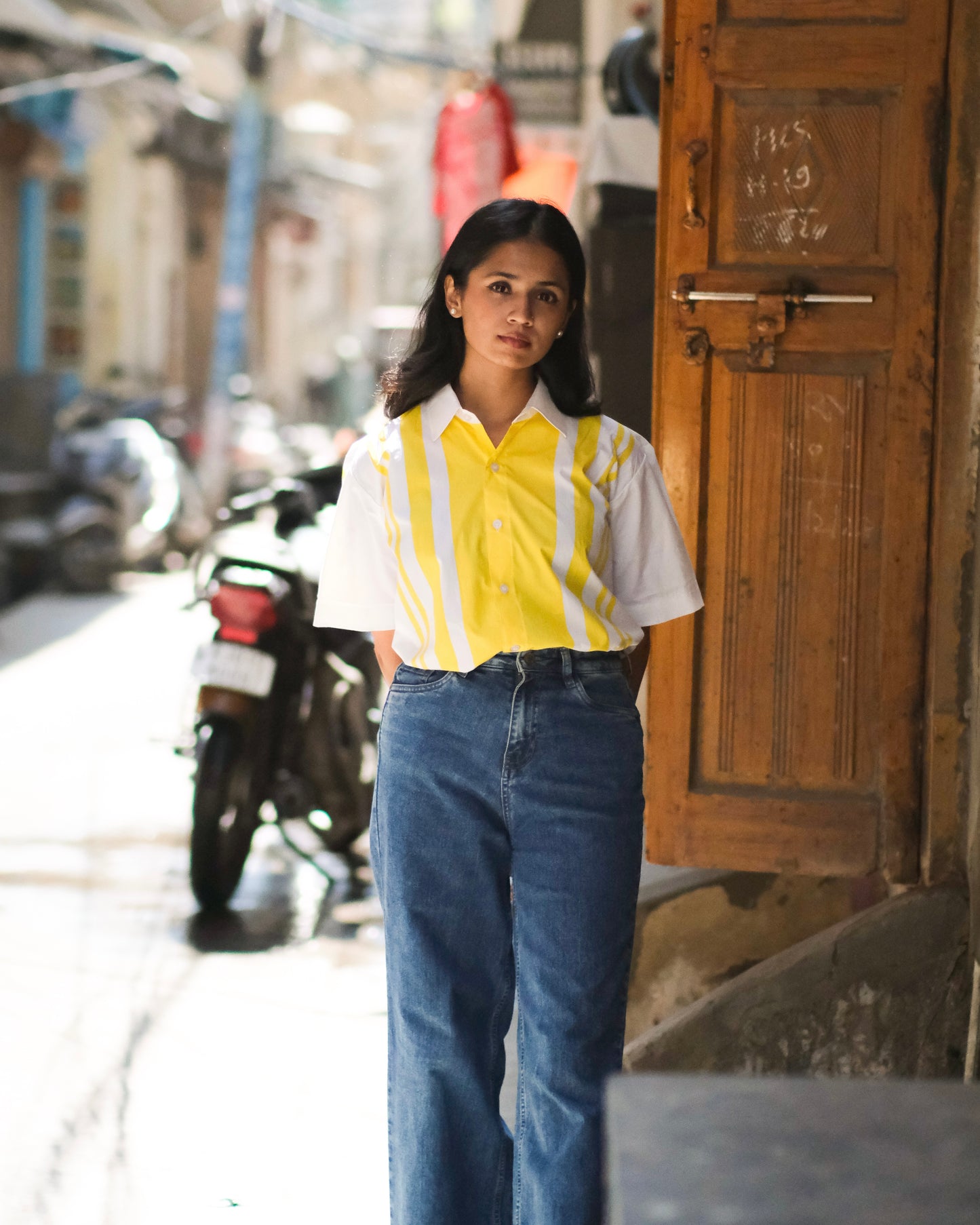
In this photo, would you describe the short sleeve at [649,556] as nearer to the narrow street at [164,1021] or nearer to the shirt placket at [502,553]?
the shirt placket at [502,553]

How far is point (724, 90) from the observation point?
3492 mm

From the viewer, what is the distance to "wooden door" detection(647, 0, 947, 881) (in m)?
3.43

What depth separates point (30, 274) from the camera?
661 inches

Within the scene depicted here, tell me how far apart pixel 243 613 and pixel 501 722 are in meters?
2.74

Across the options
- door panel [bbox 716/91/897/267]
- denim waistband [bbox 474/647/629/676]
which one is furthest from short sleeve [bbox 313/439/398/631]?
door panel [bbox 716/91/897/267]

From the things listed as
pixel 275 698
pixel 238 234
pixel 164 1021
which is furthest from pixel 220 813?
pixel 238 234

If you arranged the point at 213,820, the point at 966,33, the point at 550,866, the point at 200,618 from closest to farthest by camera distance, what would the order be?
the point at 550,866, the point at 966,33, the point at 213,820, the point at 200,618

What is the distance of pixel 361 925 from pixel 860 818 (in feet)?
6.36

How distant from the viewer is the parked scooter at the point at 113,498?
475 inches

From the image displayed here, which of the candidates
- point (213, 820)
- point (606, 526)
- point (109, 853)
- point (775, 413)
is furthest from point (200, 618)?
point (606, 526)

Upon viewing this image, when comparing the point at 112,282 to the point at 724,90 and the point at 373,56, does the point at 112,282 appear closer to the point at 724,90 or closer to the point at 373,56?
the point at 373,56

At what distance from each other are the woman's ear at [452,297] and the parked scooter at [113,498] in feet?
33.1

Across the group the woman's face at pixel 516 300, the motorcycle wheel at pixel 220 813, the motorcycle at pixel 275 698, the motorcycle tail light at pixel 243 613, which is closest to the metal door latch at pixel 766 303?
the woman's face at pixel 516 300

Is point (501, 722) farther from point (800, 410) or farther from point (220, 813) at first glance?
point (220, 813)
